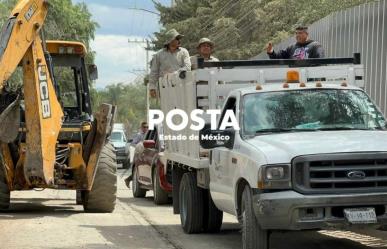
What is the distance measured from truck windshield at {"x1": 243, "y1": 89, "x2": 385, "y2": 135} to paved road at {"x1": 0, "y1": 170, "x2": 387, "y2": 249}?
69.5 inches

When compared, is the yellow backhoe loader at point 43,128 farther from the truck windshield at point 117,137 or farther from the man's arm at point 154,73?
the truck windshield at point 117,137

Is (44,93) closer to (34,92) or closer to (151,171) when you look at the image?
(34,92)

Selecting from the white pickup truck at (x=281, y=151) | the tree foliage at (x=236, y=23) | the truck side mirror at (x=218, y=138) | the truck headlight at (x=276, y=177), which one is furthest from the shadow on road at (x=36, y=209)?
the tree foliage at (x=236, y=23)

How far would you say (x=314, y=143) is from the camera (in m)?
8.30

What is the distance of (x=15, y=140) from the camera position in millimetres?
13594

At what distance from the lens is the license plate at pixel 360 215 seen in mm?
7988

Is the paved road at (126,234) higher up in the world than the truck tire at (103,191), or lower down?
lower down

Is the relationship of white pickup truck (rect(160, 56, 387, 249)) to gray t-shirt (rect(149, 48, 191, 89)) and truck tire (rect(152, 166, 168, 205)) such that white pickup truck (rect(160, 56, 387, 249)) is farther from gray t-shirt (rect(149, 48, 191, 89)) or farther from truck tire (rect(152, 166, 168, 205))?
truck tire (rect(152, 166, 168, 205))

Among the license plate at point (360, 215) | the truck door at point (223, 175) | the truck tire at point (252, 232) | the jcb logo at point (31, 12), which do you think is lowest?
the truck tire at point (252, 232)

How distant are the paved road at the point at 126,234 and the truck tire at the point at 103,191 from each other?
211 millimetres

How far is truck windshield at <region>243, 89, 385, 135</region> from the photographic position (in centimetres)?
930

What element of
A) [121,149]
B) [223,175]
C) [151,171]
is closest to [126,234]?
[223,175]

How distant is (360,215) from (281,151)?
1026 mm

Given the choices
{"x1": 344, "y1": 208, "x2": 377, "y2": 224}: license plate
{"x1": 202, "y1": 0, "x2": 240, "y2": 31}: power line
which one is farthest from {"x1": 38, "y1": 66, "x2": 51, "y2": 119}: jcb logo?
{"x1": 202, "y1": 0, "x2": 240, "y2": 31}: power line
